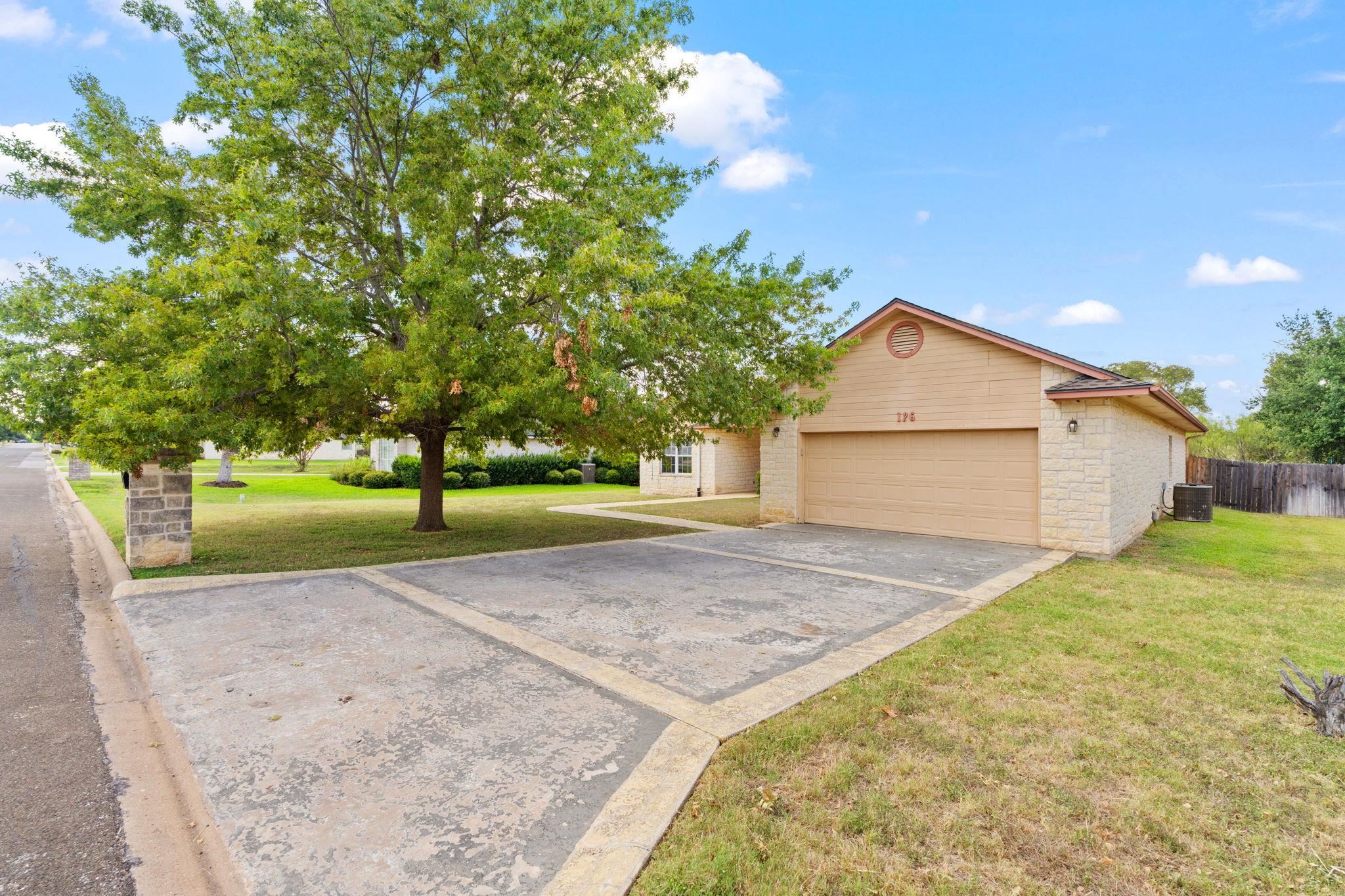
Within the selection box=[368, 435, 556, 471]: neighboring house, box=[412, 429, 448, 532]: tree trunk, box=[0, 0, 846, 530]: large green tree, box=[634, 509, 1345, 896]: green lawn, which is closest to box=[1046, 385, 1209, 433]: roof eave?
box=[0, 0, 846, 530]: large green tree

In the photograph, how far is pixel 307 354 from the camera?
743 cm

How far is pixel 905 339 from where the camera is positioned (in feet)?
39.9

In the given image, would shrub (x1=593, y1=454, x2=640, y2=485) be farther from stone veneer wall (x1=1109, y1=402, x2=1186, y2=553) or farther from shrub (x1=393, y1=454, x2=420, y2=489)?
stone veneer wall (x1=1109, y1=402, x2=1186, y2=553)

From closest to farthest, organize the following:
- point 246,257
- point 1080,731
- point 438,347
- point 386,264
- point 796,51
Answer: point 1080,731, point 246,257, point 438,347, point 386,264, point 796,51

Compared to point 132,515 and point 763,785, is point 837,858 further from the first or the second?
point 132,515

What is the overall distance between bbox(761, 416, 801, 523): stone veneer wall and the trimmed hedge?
15.8m

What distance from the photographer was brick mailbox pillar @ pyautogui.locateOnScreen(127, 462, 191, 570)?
7977mm

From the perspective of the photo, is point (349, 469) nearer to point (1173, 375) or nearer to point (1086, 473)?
point (1086, 473)

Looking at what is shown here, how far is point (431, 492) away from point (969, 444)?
10.9 metres

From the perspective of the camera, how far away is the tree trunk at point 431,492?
40.2ft

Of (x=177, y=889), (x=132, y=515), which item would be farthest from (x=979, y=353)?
(x=132, y=515)

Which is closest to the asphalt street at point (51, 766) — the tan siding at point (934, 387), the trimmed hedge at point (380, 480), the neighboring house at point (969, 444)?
the neighboring house at point (969, 444)

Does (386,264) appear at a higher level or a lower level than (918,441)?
higher

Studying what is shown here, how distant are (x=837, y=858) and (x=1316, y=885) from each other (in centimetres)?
182
